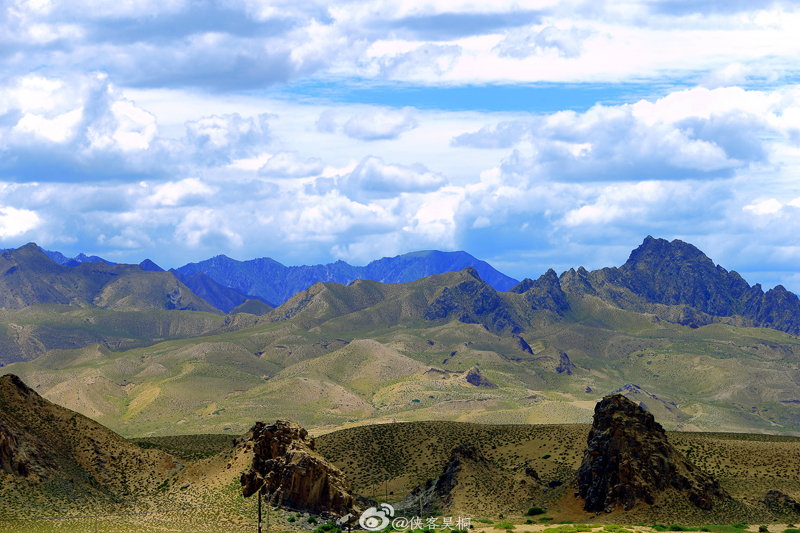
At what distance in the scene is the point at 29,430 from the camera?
108 m

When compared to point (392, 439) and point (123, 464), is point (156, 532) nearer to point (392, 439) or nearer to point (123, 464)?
point (123, 464)

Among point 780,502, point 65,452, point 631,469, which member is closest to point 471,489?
point 631,469

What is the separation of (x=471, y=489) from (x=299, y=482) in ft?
97.1

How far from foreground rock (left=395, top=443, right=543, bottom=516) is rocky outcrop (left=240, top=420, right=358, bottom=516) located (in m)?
19.2

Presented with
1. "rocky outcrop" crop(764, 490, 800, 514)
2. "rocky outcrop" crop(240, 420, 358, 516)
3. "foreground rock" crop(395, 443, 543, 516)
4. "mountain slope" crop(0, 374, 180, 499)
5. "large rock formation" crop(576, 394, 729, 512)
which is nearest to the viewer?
"rocky outcrop" crop(240, 420, 358, 516)

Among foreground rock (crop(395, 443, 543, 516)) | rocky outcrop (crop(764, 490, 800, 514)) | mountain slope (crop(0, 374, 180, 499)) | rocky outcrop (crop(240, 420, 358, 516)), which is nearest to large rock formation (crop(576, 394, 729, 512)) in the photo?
rocky outcrop (crop(764, 490, 800, 514))

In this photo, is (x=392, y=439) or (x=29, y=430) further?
(x=392, y=439)

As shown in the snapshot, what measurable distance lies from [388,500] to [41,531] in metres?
57.2

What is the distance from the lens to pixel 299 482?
93125 millimetres

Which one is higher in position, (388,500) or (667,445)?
(667,445)

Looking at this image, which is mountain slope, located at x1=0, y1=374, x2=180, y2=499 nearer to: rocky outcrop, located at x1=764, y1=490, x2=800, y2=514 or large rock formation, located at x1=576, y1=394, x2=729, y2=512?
large rock formation, located at x1=576, y1=394, x2=729, y2=512

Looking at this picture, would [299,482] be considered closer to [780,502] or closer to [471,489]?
[471,489]

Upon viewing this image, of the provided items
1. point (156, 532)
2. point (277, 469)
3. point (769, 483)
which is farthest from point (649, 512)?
point (156, 532)

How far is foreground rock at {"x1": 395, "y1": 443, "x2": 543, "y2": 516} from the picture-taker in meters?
110
